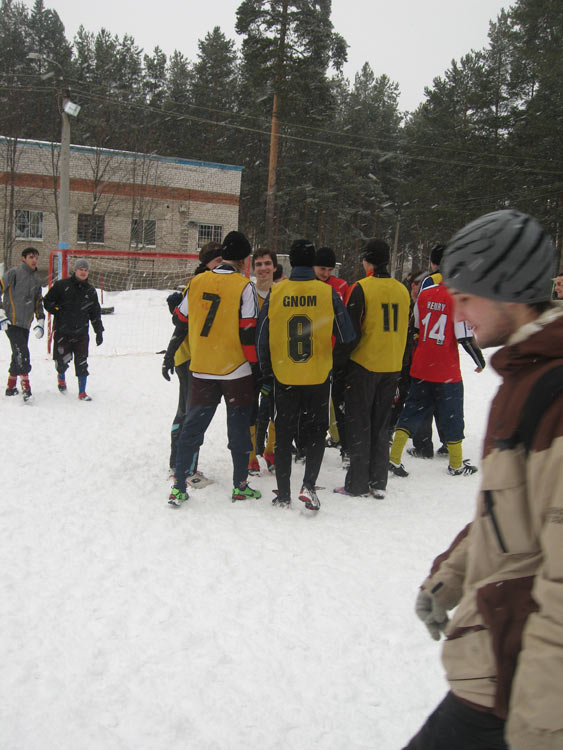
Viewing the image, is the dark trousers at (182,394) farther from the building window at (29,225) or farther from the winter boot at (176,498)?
the building window at (29,225)

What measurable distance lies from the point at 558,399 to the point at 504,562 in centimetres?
42

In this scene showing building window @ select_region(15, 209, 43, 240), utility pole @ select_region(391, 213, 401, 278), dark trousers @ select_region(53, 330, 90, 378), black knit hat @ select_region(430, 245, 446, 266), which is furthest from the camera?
utility pole @ select_region(391, 213, 401, 278)

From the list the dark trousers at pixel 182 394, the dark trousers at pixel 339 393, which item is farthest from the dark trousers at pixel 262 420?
the dark trousers at pixel 182 394

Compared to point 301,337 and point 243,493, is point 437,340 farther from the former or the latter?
point 243,493

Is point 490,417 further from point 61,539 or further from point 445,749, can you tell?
point 61,539

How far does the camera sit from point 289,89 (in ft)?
78.9

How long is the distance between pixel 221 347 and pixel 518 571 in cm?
365

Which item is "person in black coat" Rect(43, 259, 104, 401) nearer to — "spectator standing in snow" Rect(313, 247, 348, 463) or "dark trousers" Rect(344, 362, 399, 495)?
"spectator standing in snow" Rect(313, 247, 348, 463)

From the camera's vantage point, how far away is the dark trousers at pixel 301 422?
4730 millimetres

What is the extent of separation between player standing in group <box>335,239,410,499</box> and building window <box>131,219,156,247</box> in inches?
1098

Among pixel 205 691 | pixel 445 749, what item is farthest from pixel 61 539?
pixel 445 749

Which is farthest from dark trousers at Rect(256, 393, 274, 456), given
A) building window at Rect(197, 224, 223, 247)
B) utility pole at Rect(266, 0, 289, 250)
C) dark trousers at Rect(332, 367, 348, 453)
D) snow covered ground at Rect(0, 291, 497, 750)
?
building window at Rect(197, 224, 223, 247)

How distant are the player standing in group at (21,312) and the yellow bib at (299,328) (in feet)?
15.9

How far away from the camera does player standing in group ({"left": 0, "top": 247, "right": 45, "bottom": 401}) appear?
795cm
